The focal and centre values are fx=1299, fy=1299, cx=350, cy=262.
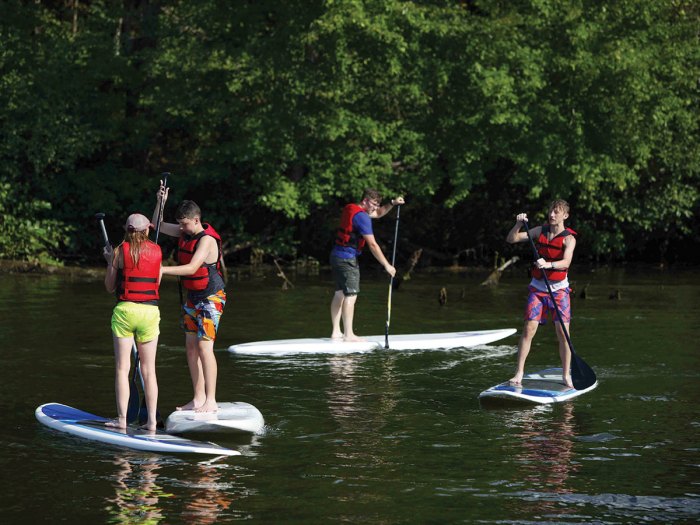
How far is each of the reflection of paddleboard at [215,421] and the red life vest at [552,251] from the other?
125 inches

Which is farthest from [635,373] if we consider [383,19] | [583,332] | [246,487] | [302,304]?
[383,19]

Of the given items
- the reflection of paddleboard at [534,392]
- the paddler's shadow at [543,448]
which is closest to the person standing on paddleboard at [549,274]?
the reflection of paddleboard at [534,392]

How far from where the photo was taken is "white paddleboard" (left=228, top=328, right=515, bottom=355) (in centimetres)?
1567

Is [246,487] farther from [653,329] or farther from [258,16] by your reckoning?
[258,16]

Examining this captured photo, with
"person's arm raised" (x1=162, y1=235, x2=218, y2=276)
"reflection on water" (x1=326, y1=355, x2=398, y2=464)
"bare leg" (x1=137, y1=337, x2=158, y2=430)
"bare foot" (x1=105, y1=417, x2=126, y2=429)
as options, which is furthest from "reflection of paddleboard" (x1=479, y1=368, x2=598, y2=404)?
"bare foot" (x1=105, y1=417, x2=126, y2=429)

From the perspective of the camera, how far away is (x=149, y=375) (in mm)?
10078

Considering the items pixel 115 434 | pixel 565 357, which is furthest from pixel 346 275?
pixel 115 434

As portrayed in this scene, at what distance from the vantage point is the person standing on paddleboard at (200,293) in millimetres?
10383

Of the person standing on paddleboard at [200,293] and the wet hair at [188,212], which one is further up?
the wet hair at [188,212]

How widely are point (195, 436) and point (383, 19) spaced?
19.2m

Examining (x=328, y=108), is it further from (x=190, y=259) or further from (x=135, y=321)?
(x=135, y=321)

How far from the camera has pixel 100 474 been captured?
902cm

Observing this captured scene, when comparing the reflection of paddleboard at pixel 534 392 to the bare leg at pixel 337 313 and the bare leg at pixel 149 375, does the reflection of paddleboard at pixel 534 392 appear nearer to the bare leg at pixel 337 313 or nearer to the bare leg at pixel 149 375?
the bare leg at pixel 149 375

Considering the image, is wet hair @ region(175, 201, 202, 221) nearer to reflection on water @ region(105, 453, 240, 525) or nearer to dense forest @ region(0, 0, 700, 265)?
reflection on water @ region(105, 453, 240, 525)
